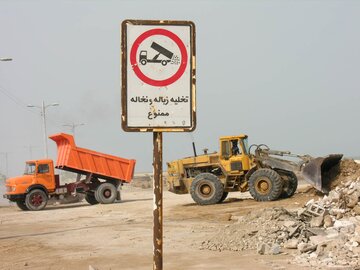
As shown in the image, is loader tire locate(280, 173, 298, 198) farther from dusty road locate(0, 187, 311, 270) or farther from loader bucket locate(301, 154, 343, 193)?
loader bucket locate(301, 154, 343, 193)

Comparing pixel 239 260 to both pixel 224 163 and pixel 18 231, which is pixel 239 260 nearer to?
pixel 18 231

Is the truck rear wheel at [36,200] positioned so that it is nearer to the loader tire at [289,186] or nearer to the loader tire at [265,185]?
the loader tire at [265,185]

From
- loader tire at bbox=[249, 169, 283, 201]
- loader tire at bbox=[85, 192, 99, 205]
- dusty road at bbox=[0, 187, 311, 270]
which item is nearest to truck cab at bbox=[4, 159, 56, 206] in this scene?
loader tire at bbox=[85, 192, 99, 205]

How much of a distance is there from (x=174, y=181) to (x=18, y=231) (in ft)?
26.7

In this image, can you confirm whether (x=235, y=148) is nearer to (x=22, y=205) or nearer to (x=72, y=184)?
(x=72, y=184)

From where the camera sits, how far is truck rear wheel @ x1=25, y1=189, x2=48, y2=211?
24719 mm

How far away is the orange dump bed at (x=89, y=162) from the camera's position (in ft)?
83.5

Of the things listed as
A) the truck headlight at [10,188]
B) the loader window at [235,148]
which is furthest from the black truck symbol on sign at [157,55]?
the truck headlight at [10,188]

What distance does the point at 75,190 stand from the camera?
26344 mm

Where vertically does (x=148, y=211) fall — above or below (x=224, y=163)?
below

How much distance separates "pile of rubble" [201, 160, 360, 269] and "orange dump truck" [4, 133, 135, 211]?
585 inches

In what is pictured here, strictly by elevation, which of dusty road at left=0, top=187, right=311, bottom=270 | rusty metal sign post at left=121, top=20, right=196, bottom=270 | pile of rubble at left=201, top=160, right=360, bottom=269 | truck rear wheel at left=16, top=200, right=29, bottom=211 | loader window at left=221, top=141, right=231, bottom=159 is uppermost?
rusty metal sign post at left=121, top=20, right=196, bottom=270

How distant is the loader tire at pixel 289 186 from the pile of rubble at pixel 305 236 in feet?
24.9

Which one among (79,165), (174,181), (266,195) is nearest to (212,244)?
(266,195)
